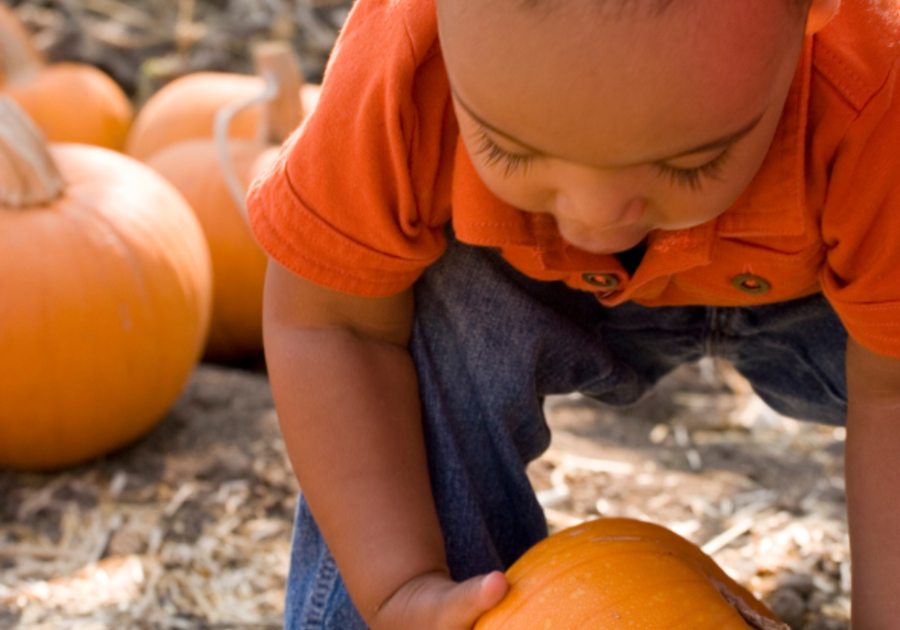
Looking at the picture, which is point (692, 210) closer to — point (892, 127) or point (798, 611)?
point (892, 127)

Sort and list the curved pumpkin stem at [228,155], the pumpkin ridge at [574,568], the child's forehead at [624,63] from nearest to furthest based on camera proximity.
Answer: the child's forehead at [624,63]
the pumpkin ridge at [574,568]
the curved pumpkin stem at [228,155]

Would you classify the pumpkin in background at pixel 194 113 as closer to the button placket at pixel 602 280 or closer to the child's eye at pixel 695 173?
the button placket at pixel 602 280

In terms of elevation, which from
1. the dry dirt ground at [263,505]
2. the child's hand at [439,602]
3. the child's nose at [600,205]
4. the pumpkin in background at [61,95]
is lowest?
the pumpkin in background at [61,95]

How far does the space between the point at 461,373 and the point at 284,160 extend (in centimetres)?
43

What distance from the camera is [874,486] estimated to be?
51.6 inches

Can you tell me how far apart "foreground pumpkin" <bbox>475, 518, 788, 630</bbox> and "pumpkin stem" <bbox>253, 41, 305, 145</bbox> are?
6.89ft

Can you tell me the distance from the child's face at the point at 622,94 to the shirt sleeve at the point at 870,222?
6.9 inches

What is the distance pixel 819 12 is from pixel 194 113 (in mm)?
2913

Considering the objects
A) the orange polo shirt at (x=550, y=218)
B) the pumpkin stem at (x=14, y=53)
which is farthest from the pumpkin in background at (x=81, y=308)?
the pumpkin stem at (x=14, y=53)

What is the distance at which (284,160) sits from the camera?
1323mm

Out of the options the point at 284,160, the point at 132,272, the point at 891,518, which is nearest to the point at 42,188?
the point at 132,272

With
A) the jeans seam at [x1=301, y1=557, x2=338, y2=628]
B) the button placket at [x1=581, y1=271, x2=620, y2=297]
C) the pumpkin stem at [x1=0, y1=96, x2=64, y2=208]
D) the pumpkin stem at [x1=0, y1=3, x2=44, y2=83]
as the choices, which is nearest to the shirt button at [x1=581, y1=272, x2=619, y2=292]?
the button placket at [x1=581, y1=271, x2=620, y2=297]

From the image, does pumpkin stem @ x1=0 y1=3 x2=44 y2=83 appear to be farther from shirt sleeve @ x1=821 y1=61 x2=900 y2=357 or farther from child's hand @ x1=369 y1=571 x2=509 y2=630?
shirt sleeve @ x1=821 y1=61 x2=900 y2=357

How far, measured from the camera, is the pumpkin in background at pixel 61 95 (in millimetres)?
3935
